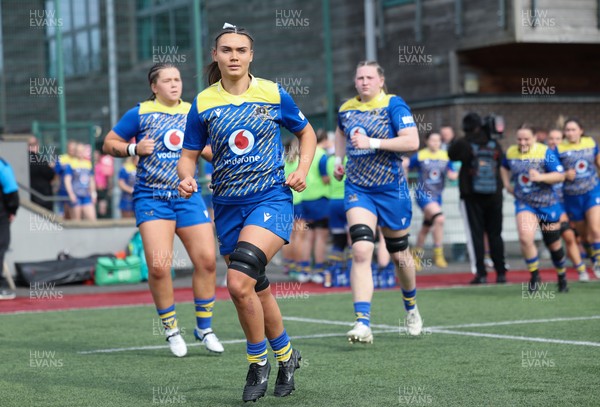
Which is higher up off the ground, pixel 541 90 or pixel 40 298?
pixel 541 90

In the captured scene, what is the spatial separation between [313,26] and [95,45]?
16.2 ft

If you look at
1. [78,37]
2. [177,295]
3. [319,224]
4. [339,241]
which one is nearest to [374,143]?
[177,295]

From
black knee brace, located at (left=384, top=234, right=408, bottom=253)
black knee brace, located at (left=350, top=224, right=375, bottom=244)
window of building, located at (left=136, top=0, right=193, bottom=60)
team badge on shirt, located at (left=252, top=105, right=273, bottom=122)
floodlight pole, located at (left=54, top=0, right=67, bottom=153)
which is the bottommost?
black knee brace, located at (left=384, top=234, right=408, bottom=253)

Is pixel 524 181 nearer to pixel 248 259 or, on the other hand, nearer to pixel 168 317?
pixel 168 317

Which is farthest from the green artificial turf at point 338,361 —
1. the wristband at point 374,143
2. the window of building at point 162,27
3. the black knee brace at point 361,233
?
the window of building at point 162,27

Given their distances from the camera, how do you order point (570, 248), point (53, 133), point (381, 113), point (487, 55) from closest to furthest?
point (381, 113), point (570, 248), point (53, 133), point (487, 55)

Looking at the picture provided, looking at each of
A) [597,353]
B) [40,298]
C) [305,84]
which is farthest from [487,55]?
[597,353]

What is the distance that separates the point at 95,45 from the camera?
23422mm

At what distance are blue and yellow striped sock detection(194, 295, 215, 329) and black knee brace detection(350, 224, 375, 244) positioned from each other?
1267 millimetres

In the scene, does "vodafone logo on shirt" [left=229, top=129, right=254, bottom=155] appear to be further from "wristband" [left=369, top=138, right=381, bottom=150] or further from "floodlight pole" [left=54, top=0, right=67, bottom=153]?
"floodlight pole" [left=54, top=0, right=67, bottom=153]

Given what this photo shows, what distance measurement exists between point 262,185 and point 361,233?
8.65 feet

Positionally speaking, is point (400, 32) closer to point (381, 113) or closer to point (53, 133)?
point (53, 133)

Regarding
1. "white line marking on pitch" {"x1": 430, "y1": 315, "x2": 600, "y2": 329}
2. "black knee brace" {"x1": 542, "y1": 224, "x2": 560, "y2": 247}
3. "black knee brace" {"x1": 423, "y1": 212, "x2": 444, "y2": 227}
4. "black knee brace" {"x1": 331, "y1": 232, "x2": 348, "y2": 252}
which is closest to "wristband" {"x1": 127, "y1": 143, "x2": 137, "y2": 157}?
"white line marking on pitch" {"x1": 430, "y1": 315, "x2": 600, "y2": 329}

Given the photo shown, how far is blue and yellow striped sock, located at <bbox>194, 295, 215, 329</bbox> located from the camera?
8.97 m
